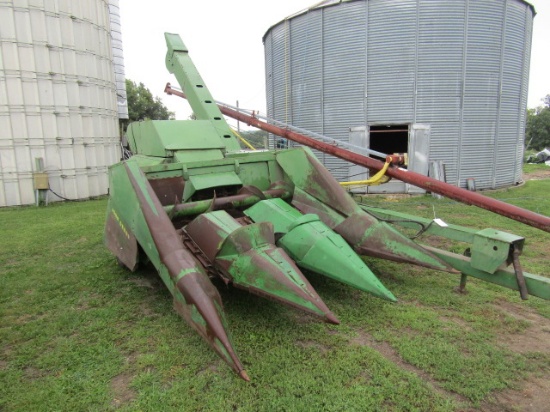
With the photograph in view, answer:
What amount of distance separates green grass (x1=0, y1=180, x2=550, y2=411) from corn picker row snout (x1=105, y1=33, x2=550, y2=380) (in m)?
0.42

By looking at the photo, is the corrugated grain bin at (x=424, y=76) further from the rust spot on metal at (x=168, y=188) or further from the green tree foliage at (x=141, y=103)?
the green tree foliage at (x=141, y=103)

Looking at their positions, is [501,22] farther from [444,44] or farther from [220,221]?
[220,221]

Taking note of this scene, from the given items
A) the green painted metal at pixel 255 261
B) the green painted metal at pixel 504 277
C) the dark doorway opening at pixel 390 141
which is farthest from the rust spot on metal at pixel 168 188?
the dark doorway opening at pixel 390 141

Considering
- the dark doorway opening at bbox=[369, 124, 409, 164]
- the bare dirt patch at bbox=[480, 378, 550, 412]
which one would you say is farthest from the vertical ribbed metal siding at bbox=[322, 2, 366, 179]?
the bare dirt patch at bbox=[480, 378, 550, 412]

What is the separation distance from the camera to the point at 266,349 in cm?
313

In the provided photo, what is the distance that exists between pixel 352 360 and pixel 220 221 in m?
1.61

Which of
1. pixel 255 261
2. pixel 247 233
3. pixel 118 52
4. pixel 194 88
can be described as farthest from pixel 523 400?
pixel 118 52

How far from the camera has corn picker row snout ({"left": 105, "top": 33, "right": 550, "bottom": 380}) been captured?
2.92 m

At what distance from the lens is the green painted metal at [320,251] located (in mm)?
3281

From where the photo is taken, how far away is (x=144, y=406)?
2.56 meters

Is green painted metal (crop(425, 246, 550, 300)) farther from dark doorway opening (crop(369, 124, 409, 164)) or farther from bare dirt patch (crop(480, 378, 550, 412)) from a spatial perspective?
dark doorway opening (crop(369, 124, 409, 164))

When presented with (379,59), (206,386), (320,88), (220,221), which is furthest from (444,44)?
(206,386)

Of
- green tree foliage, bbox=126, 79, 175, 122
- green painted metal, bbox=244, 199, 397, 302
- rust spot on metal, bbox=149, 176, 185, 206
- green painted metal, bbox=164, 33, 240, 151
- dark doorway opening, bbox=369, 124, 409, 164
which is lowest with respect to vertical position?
green painted metal, bbox=244, 199, 397, 302

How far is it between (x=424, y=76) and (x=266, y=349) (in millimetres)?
9735
